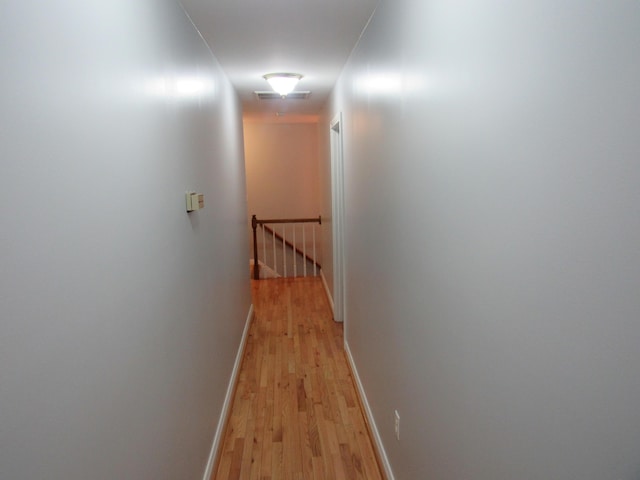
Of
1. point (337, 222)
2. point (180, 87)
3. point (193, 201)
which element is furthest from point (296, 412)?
point (180, 87)

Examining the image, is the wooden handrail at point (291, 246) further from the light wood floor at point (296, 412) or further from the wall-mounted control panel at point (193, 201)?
the wall-mounted control panel at point (193, 201)

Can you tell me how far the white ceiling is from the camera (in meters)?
1.92

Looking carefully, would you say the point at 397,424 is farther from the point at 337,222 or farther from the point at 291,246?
the point at 291,246

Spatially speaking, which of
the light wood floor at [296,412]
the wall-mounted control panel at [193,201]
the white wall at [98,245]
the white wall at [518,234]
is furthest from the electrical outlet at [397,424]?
the wall-mounted control panel at [193,201]

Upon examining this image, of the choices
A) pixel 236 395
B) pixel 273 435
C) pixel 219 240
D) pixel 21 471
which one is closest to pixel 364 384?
pixel 273 435

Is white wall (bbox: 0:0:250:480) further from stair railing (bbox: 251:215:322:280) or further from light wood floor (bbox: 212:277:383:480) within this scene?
stair railing (bbox: 251:215:322:280)

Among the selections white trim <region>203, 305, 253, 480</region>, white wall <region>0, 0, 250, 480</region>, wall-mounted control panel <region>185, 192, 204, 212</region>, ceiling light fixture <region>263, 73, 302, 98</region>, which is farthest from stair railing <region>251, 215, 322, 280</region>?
white wall <region>0, 0, 250, 480</region>

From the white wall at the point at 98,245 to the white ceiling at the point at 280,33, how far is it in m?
0.27

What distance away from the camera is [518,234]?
85 centimetres

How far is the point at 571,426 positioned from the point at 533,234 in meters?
0.34

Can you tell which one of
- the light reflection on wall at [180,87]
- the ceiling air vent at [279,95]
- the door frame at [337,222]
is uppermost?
the ceiling air vent at [279,95]

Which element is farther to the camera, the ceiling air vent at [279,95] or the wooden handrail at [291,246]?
the wooden handrail at [291,246]

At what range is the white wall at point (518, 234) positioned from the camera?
61 centimetres

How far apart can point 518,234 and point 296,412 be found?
2.30 m
